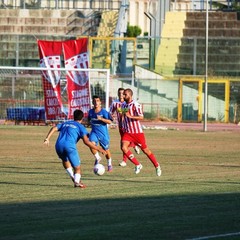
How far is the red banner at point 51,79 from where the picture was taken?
4431 centimetres

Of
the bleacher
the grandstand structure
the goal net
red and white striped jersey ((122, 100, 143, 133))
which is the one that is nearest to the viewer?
red and white striped jersey ((122, 100, 143, 133))

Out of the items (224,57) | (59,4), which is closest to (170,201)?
(224,57)

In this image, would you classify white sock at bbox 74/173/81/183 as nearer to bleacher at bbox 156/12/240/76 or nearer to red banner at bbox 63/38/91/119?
red banner at bbox 63/38/91/119

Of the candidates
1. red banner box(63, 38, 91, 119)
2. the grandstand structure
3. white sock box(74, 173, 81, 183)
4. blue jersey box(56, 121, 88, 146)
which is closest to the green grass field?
white sock box(74, 173, 81, 183)

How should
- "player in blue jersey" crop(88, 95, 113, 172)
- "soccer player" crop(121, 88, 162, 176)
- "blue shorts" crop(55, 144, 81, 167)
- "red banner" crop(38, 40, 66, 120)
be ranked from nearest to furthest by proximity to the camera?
"blue shorts" crop(55, 144, 81, 167) < "soccer player" crop(121, 88, 162, 176) < "player in blue jersey" crop(88, 95, 113, 172) < "red banner" crop(38, 40, 66, 120)

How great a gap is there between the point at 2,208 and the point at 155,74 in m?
40.9

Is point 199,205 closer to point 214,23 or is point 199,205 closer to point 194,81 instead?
point 194,81

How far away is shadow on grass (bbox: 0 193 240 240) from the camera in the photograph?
501 inches

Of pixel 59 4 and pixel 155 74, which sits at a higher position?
pixel 59 4

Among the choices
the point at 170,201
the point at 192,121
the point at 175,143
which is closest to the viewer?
the point at 170,201

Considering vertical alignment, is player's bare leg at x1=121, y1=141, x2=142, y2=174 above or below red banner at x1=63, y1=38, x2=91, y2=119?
below

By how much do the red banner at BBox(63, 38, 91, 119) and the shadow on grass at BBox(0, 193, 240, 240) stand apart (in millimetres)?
26356

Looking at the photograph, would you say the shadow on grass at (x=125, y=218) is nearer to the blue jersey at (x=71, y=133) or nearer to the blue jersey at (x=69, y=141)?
the blue jersey at (x=69, y=141)

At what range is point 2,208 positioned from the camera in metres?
15.6
